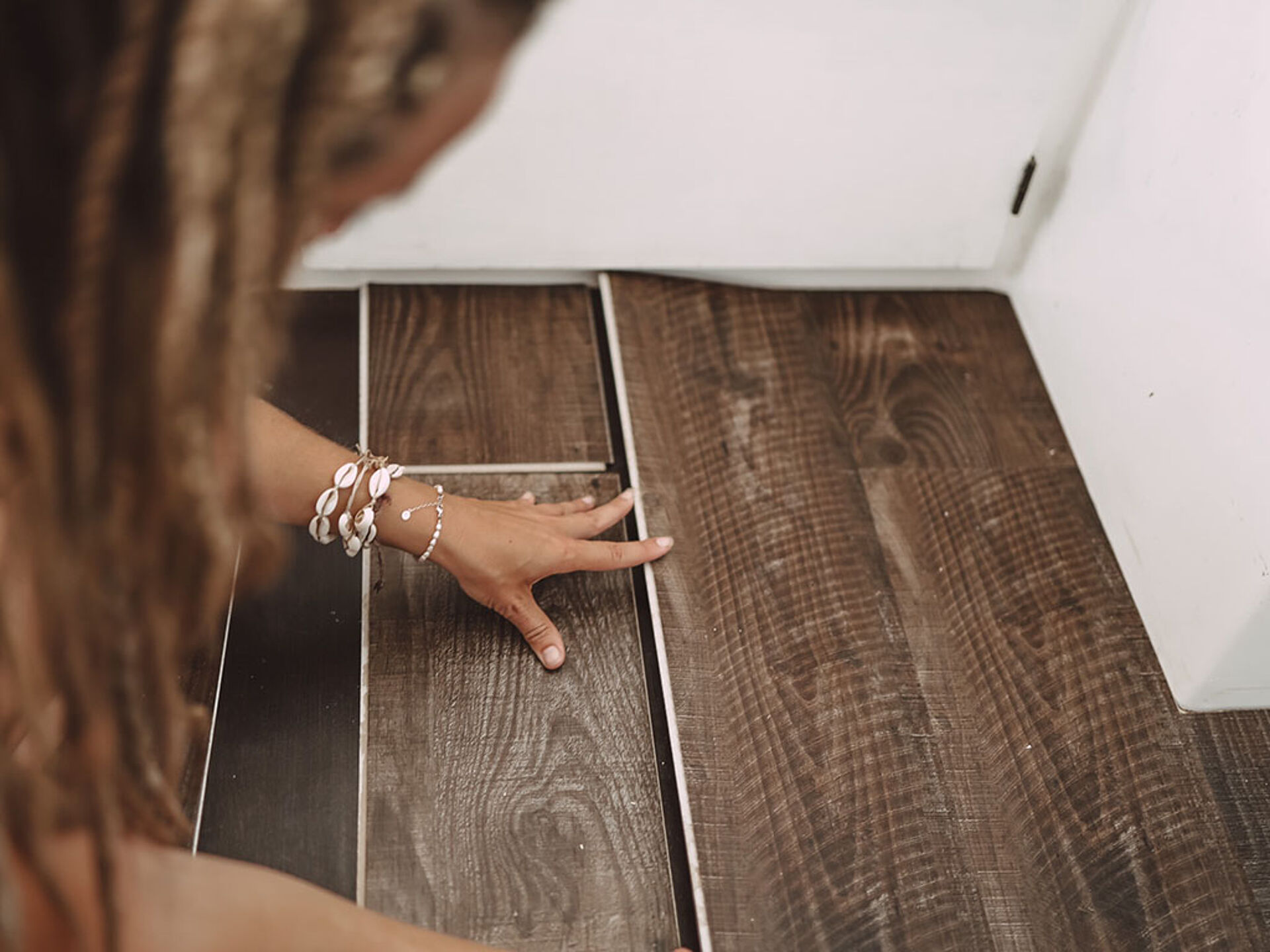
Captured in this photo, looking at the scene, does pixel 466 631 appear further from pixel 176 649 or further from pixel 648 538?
pixel 176 649

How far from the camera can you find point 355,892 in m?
1.07

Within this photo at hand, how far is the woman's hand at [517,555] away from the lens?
1.22 meters

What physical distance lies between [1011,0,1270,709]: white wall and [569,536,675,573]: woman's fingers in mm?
532

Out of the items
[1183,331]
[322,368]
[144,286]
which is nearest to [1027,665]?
[1183,331]

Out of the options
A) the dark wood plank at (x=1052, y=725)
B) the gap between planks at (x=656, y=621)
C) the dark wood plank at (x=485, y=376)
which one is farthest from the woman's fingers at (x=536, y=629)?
the dark wood plank at (x=1052, y=725)

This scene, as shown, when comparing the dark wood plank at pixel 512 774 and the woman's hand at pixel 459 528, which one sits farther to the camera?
the woman's hand at pixel 459 528

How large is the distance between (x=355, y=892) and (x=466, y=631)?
284mm

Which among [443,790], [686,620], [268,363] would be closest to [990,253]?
[686,620]

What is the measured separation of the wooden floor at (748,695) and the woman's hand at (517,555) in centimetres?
3

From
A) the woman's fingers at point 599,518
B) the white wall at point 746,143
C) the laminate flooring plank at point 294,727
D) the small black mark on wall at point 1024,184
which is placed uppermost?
the white wall at point 746,143

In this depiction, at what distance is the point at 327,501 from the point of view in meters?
1.21

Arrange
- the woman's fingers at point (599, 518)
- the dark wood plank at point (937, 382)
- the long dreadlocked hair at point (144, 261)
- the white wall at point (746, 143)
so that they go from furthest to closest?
the dark wood plank at point (937, 382)
the white wall at point (746, 143)
the woman's fingers at point (599, 518)
the long dreadlocked hair at point (144, 261)

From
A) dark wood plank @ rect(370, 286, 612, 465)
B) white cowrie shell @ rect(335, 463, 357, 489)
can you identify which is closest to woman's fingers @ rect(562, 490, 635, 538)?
dark wood plank @ rect(370, 286, 612, 465)

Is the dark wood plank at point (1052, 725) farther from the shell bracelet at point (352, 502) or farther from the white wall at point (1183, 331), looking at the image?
the shell bracelet at point (352, 502)
